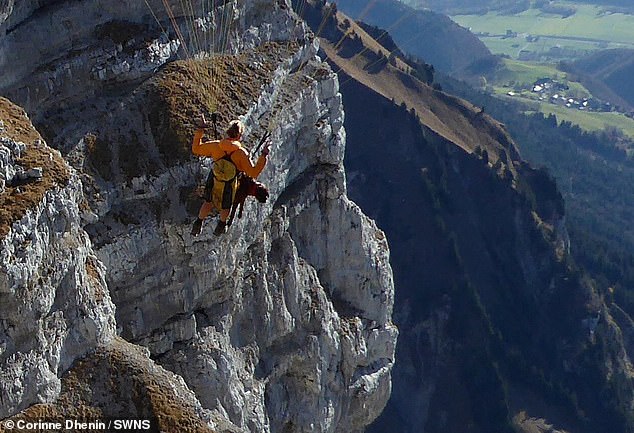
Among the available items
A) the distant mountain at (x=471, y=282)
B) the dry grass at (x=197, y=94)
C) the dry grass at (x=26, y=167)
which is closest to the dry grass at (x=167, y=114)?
the dry grass at (x=197, y=94)

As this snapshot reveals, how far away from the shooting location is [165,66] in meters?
34.0

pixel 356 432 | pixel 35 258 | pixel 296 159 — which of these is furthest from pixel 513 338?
pixel 35 258

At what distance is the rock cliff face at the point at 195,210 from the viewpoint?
98.8 ft

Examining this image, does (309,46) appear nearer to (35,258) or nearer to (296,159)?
(296,159)

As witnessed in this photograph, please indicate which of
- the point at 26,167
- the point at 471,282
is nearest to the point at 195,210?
the point at 26,167

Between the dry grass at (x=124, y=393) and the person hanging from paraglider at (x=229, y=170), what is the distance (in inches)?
207

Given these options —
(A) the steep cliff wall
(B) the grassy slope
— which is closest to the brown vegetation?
(B) the grassy slope

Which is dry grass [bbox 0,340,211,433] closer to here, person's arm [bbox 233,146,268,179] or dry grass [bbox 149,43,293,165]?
person's arm [bbox 233,146,268,179]

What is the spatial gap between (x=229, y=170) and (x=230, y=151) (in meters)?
0.61

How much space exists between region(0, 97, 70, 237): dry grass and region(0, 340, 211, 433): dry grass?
542 centimetres

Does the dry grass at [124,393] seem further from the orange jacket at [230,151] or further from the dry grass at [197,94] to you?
the dry grass at [197,94]

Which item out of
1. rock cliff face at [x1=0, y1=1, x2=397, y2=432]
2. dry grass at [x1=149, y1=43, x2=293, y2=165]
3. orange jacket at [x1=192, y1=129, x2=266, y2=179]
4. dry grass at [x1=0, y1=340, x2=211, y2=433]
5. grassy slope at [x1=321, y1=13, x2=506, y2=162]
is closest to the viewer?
orange jacket at [x1=192, y1=129, x2=266, y2=179]

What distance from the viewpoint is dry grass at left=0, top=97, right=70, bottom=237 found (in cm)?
2378

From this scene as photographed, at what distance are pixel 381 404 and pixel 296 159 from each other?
51.3ft
